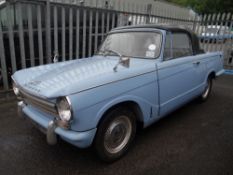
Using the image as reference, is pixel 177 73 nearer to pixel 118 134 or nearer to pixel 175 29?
pixel 175 29

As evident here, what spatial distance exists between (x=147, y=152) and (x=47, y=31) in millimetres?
3704

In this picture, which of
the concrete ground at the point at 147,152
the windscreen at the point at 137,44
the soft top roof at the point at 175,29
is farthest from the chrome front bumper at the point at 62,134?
the soft top roof at the point at 175,29

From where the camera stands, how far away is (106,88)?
2.18 metres

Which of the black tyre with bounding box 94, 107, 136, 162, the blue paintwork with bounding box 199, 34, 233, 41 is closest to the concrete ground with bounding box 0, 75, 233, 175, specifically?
the black tyre with bounding box 94, 107, 136, 162

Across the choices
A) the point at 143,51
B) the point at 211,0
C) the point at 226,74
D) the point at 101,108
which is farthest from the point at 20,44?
the point at 211,0

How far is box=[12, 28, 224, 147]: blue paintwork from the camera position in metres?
2.03

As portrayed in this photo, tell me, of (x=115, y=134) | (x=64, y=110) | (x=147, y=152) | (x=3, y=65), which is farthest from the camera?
(x=3, y=65)

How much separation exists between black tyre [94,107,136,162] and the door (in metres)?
0.66

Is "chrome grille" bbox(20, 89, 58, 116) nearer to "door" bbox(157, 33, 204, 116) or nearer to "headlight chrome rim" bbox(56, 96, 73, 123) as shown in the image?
"headlight chrome rim" bbox(56, 96, 73, 123)

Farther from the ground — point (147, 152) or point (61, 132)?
point (61, 132)

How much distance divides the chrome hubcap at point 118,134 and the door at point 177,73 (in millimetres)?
677

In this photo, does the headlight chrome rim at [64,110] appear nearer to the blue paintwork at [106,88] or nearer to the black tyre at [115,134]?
the blue paintwork at [106,88]

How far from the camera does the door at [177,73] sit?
2956mm

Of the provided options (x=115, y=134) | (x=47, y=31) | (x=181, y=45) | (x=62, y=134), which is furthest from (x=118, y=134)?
(x=47, y=31)
